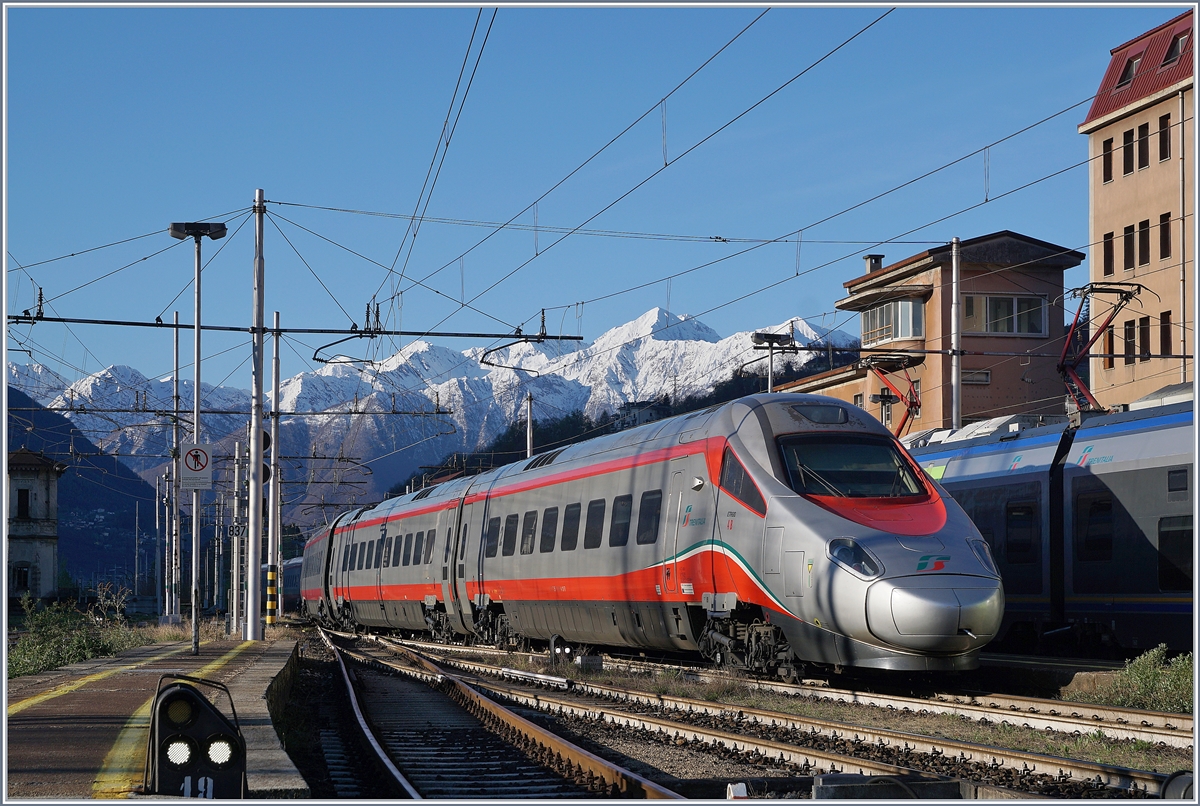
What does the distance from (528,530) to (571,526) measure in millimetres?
2141

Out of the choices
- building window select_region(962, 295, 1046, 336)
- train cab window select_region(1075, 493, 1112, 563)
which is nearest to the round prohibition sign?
train cab window select_region(1075, 493, 1112, 563)

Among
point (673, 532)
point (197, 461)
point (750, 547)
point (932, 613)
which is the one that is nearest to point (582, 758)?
point (932, 613)

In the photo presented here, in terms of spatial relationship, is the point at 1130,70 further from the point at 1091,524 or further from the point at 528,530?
the point at 528,530

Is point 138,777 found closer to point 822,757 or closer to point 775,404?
point 822,757

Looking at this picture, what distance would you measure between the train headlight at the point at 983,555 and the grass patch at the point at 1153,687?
1563mm

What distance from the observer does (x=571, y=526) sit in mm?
20391

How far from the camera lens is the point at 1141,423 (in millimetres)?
17766

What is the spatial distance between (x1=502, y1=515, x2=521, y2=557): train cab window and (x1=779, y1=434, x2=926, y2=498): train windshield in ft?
27.8

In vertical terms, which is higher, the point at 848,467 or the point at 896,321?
the point at 896,321

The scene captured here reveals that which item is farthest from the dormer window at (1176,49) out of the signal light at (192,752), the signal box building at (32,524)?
Result: the signal box building at (32,524)

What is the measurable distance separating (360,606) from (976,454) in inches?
851

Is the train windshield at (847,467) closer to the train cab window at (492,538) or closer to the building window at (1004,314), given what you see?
the train cab window at (492,538)

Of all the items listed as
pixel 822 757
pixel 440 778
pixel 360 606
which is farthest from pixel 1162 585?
pixel 360 606

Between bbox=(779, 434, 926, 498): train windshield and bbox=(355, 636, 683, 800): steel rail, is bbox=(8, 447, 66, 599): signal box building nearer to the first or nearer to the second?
bbox=(355, 636, 683, 800): steel rail
